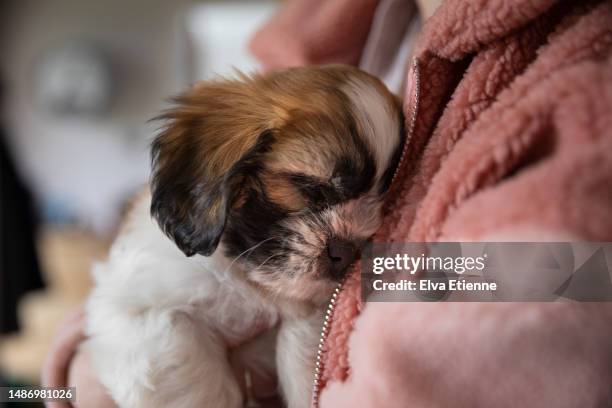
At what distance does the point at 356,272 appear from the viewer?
74 cm

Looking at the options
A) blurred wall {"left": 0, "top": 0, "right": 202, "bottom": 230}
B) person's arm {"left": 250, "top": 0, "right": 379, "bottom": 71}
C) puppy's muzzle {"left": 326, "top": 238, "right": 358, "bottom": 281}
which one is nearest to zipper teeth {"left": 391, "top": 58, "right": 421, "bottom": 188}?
puppy's muzzle {"left": 326, "top": 238, "right": 358, "bottom": 281}

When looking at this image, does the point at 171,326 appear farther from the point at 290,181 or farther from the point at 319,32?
the point at 319,32

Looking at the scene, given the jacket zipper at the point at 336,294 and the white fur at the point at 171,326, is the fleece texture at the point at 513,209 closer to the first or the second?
the jacket zipper at the point at 336,294

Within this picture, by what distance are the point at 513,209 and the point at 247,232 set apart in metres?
0.44

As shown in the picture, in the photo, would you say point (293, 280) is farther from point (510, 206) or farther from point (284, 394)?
point (510, 206)

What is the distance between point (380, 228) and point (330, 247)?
0.25 ft

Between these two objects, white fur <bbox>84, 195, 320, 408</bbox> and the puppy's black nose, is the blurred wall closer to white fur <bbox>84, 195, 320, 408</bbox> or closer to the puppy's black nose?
white fur <bbox>84, 195, 320, 408</bbox>

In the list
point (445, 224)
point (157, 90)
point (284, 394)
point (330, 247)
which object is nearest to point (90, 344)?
point (284, 394)

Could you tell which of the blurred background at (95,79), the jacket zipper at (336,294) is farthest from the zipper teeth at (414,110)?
the blurred background at (95,79)

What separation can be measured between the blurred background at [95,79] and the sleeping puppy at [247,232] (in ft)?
13.8

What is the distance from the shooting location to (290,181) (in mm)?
797

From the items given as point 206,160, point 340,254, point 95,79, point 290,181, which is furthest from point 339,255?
point 95,79

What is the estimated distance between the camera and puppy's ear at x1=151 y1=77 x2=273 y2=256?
79 centimetres

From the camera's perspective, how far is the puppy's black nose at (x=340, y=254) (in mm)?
781
